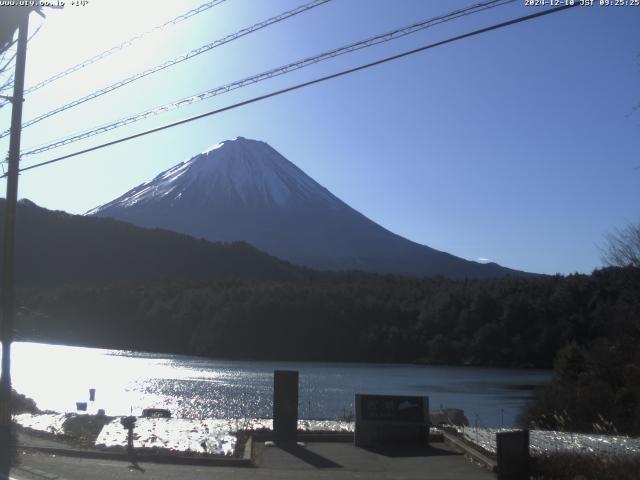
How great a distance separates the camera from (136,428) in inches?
613

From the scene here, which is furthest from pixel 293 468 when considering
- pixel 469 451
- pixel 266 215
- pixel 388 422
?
pixel 266 215

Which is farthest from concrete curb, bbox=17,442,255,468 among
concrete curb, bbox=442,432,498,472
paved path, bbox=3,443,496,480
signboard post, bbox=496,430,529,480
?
signboard post, bbox=496,430,529,480

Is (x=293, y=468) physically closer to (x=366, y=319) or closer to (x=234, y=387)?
(x=234, y=387)

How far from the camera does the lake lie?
30.0 m

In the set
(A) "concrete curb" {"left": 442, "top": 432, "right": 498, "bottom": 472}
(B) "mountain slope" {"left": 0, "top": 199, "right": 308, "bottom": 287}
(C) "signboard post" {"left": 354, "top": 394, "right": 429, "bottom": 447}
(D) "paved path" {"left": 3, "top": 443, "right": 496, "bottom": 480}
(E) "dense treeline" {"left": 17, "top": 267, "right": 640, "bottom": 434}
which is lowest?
(D) "paved path" {"left": 3, "top": 443, "right": 496, "bottom": 480}

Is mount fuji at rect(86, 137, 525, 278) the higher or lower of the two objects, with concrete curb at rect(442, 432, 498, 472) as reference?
higher

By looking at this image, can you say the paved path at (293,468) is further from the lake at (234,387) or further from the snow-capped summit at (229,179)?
the snow-capped summit at (229,179)

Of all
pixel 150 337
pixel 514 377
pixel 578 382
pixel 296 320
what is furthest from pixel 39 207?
pixel 578 382

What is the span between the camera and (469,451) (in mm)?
13617

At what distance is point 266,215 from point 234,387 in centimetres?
12676

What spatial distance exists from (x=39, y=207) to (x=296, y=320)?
50430mm

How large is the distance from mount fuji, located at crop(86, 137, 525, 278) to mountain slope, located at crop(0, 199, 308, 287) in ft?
130

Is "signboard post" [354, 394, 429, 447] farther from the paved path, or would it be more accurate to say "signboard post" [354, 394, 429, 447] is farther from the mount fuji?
the mount fuji

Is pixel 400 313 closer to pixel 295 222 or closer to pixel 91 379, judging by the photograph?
pixel 91 379
